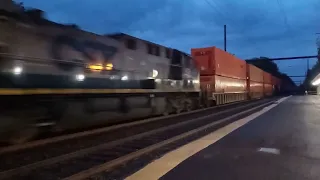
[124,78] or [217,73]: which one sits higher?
[217,73]

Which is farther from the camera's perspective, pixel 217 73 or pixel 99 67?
pixel 217 73

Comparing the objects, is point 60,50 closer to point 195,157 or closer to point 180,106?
point 195,157

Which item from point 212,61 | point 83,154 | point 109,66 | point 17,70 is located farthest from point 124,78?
point 212,61

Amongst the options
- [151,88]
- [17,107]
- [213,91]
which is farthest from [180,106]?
[17,107]

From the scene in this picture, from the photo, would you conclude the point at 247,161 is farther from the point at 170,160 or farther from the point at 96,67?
the point at 96,67

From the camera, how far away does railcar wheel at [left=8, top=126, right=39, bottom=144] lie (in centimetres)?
784

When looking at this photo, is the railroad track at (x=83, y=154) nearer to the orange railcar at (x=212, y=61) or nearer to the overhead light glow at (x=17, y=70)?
the overhead light glow at (x=17, y=70)

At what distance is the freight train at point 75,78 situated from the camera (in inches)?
306

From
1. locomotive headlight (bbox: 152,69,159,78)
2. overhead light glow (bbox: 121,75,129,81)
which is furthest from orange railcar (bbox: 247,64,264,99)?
overhead light glow (bbox: 121,75,129,81)

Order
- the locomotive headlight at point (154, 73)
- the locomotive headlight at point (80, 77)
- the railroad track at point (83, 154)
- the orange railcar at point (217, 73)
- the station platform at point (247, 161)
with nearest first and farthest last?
1. the station platform at point (247, 161)
2. the railroad track at point (83, 154)
3. the locomotive headlight at point (80, 77)
4. the locomotive headlight at point (154, 73)
5. the orange railcar at point (217, 73)

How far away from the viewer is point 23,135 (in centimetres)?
803

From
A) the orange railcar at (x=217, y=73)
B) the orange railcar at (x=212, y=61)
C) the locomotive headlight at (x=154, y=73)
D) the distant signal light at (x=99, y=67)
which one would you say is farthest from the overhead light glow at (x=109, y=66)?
the orange railcar at (x=212, y=61)

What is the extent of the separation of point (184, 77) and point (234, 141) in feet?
32.1

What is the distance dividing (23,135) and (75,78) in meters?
2.35
